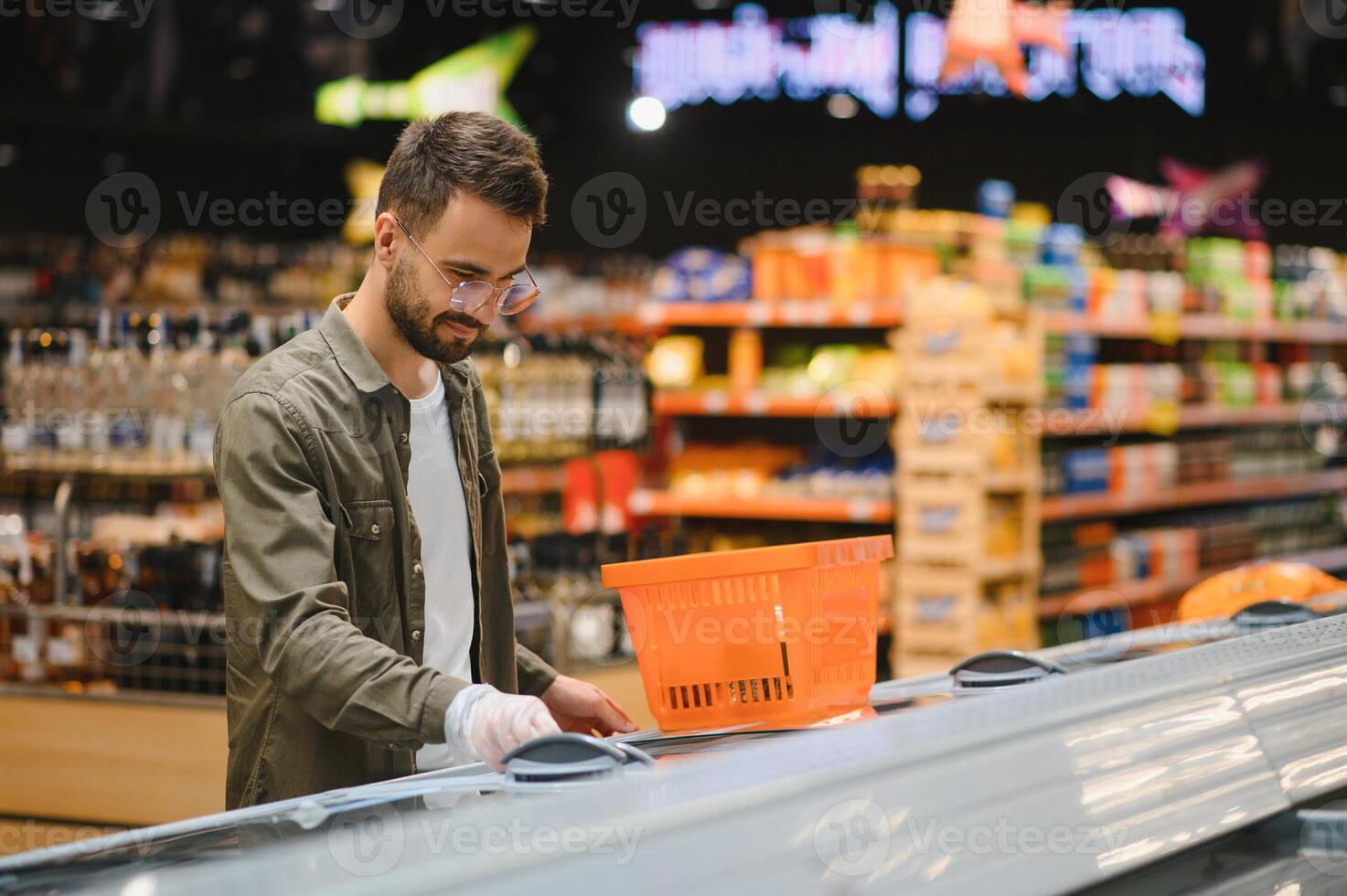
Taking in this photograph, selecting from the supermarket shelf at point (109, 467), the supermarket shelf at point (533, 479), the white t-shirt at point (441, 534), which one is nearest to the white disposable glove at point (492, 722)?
the white t-shirt at point (441, 534)

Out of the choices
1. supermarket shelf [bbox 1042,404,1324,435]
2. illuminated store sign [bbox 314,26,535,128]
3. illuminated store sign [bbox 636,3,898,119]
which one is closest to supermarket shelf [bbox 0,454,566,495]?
supermarket shelf [bbox 1042,404,1324,435]

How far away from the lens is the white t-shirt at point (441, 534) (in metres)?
2.09

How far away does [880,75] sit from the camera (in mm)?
7797

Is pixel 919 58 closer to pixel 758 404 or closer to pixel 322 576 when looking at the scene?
pixel 758 404

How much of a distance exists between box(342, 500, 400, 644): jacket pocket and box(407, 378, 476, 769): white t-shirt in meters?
0.10

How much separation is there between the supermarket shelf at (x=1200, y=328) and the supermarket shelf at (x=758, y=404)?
92cm

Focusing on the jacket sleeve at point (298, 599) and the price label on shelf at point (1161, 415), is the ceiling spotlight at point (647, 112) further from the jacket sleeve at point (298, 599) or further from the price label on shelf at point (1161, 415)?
the jacket sleeve at point (298, 599)

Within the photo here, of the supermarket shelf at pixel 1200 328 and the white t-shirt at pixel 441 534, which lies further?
the supermarket shelf at pixel 1200 328

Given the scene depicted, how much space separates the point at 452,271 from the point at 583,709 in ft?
2.19

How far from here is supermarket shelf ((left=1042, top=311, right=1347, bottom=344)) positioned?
22.9ft

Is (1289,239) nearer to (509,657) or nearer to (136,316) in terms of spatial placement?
(136,316)

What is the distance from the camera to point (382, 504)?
1.97m

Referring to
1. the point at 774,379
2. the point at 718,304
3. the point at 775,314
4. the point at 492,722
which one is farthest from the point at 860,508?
the point at 492,722

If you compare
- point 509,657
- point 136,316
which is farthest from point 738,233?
point 509,657
